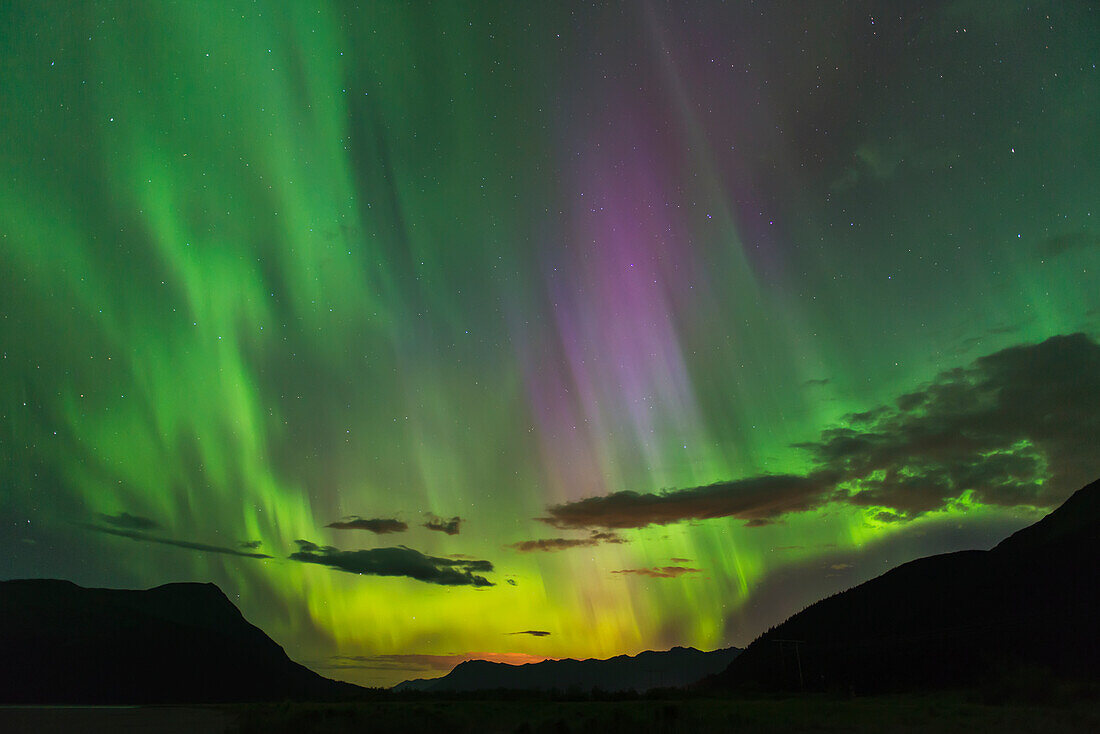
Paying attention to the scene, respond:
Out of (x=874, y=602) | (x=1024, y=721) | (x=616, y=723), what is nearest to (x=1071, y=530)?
(x=874, y=602)

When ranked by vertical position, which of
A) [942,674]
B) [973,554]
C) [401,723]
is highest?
[973,554]

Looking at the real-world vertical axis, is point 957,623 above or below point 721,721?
above

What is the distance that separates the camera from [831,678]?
11500cm

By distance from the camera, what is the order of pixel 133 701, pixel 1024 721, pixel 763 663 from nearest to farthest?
pixel 1024 721 < pixel 763 663 < pixel 133 701

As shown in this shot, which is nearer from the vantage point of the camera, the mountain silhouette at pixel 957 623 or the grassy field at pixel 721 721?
the grassy field at pixel 721 721

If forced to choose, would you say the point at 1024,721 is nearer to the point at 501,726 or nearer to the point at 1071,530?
the point at 501,726

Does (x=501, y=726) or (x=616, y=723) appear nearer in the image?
(x=616, y=723)

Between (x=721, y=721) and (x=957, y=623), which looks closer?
(x=721, y=721)

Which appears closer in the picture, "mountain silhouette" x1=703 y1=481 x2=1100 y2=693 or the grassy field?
the grassy field

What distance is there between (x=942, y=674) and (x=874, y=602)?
69.5 m

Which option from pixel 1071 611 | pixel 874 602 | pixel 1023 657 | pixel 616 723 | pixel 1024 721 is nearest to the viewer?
pixel 1024 721

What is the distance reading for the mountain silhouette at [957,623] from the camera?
101m

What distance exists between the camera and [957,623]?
132625mm

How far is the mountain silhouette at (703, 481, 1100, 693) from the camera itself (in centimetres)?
10081
